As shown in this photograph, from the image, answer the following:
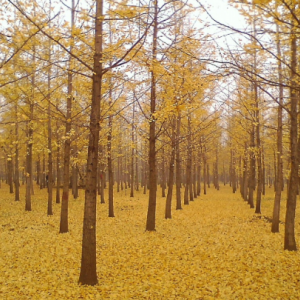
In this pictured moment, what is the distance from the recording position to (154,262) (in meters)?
A: 7.42

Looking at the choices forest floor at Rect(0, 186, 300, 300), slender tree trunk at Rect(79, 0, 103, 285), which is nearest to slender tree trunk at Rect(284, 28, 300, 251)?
forest floor at Rect(0, 186, 300, 300)

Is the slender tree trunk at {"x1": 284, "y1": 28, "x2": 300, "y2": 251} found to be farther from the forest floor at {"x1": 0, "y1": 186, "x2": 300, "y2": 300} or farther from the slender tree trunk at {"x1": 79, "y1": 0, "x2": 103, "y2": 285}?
the slender tree trunk at {"x1": 79, "y1": 0, "x2": 103, "y2": 285}

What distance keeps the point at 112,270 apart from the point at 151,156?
4878mm

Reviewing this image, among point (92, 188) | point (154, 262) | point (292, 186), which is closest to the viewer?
point (92, 188)

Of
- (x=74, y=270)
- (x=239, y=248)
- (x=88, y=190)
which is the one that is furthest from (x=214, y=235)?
(x=88, y=190)

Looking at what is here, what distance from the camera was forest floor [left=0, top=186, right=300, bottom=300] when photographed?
561 centimetres

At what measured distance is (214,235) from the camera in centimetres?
Answer: 1044

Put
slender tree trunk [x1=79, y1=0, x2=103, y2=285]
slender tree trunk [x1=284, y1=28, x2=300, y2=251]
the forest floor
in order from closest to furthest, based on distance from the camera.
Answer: the forest floor < slender tree trunk [x1=79, y1=0, x2=103, y2=285] < slender tree trunk [x1=284, y1=28, x2=300, y2=251]

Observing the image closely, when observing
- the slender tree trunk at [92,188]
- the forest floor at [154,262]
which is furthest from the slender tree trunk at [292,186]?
the slender tree trunk at [92,188]

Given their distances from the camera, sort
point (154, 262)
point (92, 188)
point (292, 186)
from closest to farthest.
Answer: point (92, 188) < point (154, 262) < point (292, 186)

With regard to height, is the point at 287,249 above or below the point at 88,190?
below

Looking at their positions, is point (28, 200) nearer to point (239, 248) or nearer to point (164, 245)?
point (164, 245)

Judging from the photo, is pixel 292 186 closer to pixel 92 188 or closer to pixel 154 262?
pixel 154 262

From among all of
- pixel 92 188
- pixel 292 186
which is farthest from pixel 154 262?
pixel 292 186
